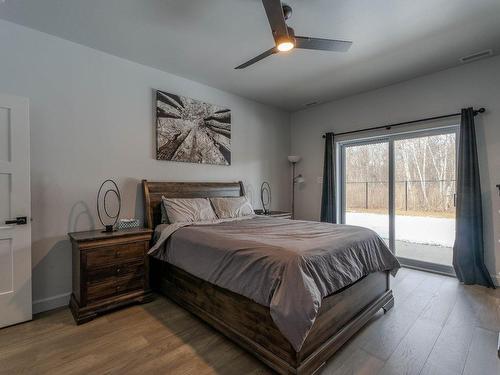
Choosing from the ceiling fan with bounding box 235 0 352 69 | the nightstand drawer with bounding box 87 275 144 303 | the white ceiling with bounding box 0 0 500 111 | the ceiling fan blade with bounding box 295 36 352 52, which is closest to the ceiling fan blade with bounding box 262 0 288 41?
the ceiling fan with bounding box 235 0 352 69

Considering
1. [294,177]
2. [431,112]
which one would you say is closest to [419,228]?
[431,112]

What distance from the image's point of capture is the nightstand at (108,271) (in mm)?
2328

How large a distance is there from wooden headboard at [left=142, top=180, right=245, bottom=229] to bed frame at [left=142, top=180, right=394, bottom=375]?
57 cm

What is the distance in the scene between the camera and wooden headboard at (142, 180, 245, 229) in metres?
3.15

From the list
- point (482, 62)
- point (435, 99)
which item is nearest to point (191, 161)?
point (435, 99)

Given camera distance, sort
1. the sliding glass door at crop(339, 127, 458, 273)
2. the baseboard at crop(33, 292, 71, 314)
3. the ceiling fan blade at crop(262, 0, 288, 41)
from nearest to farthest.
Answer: the ceiling fan blade at crop(262, 0, 288, 41) < the baseboard at crop(33, 292, 71, 314) < the sliding glass door at crop(339, 127, 458, 273)

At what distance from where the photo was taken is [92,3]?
7.16 feet

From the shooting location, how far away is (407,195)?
3.98 m

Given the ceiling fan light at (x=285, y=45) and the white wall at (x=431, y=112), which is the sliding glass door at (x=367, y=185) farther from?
the ceiling fan light at (x=285, y=45)

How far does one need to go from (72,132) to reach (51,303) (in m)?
1.81

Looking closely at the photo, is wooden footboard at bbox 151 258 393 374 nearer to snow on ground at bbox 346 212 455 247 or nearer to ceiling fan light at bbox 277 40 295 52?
snow on ground at bbox 346 212 455 247

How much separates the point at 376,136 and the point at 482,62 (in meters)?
1.50

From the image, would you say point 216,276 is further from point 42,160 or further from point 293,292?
point 42,160

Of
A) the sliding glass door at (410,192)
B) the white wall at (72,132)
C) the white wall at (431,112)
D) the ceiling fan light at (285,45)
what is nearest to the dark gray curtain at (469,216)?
the white wall at (431,112)
